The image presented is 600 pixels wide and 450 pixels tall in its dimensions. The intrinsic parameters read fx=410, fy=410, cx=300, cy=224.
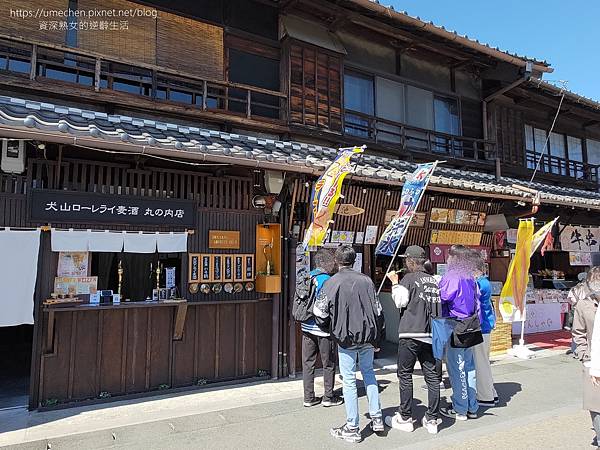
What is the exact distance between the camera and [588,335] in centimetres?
434

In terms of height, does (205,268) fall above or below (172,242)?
below

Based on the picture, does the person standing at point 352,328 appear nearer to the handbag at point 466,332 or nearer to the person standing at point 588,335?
the handbag at point 466,332

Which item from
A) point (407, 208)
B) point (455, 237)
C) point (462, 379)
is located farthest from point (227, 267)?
point (455, 237)

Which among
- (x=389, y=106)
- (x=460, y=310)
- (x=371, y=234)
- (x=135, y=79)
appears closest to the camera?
(x=460, y=310)

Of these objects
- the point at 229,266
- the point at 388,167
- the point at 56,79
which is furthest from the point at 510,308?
the point at 56,79

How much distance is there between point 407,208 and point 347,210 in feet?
5.20

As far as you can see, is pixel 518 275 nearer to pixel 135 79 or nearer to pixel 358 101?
pixel 358 101

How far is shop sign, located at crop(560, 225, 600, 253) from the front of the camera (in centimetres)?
1198

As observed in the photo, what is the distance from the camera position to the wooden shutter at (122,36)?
24.0 ft

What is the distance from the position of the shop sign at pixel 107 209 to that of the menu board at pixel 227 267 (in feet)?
2.69

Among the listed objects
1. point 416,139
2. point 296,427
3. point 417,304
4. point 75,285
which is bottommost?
point 296,427

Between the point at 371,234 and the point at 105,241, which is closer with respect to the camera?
the point at 105,241

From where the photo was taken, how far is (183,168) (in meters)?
6.54

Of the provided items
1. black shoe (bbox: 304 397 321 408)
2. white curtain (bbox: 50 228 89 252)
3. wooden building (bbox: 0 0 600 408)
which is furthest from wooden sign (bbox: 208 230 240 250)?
black shoe (bbox: 304 397 321 408)
